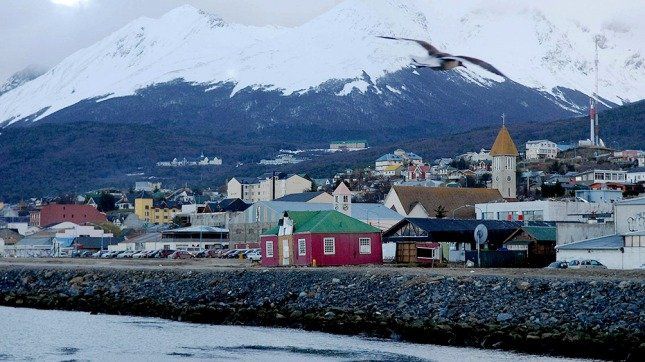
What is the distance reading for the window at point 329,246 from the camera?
149 ft

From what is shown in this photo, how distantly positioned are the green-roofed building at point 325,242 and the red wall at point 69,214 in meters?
79.1

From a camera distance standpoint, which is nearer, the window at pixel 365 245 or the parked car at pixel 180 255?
the window at pixel 365 245

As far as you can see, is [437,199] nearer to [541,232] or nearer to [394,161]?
[541,232]

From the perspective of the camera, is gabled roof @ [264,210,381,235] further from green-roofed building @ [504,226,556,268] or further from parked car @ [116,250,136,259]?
parked car @ [116,250,136,259]

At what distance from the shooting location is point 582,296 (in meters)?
27.7

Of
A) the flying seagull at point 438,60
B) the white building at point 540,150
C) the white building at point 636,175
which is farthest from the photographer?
the white building at point 540,150

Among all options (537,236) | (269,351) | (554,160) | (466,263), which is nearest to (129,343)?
(269,351)

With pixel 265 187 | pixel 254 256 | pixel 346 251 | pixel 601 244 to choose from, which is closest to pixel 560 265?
pixel 601 244

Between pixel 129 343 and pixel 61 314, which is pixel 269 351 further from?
pixel 61 314

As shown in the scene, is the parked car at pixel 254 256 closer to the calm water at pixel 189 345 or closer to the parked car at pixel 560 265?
the parked car at pixel 560 265

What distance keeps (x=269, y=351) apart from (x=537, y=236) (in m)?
22.2

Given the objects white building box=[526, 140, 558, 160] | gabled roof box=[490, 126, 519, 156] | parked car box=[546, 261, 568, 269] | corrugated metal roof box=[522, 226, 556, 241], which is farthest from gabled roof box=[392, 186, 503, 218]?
white building box=[526, 140, 558, 160]

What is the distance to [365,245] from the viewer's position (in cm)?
4622

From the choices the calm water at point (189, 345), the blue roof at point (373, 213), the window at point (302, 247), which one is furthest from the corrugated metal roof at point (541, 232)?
the blue roof at point (373, 213)
